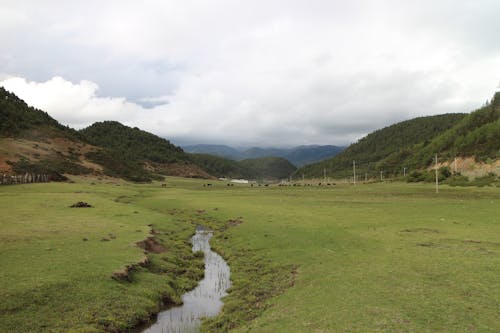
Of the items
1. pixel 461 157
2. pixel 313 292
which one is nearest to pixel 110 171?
pixel 313 292

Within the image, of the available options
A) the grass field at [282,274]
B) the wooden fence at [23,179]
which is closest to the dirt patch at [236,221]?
the grass field at [282,274]

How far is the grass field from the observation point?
543 inches

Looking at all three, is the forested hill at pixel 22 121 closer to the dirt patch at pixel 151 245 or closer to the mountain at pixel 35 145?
the mountain at pixel 35 145

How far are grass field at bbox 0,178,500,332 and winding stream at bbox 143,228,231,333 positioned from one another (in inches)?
30.7

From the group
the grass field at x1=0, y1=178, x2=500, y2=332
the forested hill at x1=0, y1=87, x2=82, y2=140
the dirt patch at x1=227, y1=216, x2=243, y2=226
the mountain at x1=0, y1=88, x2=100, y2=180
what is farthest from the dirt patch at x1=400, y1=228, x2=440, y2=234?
the forested hill at x1=0, y1=87, x2=82, y2=140

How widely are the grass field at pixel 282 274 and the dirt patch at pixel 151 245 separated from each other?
0.83m

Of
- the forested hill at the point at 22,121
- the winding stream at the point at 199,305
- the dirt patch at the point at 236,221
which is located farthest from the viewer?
the forested hill at the point at 22,121

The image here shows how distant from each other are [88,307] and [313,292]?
1075 cm

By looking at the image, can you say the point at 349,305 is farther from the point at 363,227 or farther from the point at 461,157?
the point at 461,157

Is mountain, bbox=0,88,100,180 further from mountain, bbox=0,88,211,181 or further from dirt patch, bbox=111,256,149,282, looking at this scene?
dirt patch, bbox=111,256,149,282

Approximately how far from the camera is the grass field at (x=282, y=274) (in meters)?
13.8

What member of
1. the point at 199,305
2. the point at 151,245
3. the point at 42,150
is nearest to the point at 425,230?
the point at 199,305

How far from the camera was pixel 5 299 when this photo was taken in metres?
15.0

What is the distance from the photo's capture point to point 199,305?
19297mm
